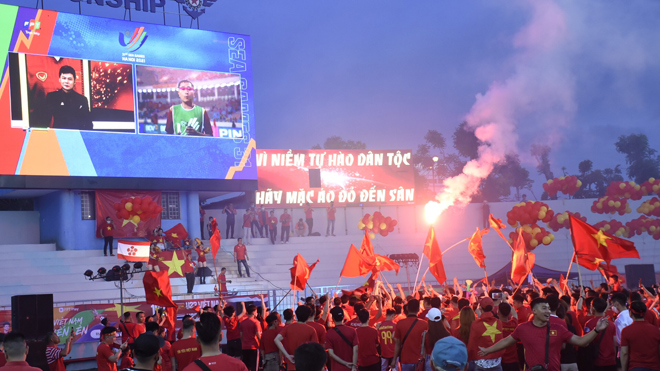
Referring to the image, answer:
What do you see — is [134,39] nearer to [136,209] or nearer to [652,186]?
[136,209]

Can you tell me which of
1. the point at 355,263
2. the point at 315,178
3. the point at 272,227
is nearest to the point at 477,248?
the point at 355,263

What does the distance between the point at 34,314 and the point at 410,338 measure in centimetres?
654

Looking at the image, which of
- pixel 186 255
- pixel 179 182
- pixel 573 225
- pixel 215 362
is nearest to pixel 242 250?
pixel 186 255

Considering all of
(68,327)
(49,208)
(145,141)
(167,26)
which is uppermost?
(167,26)

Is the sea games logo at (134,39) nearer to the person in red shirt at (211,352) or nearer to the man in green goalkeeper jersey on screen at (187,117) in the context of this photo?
the man in green goalkeeper jersey on screen at (187,117)

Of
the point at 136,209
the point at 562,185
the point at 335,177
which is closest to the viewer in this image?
the point at 136,209

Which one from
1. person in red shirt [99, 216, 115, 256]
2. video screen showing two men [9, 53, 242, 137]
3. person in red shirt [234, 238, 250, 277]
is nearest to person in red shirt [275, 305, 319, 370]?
person in red shirt [234, 238, 250, 277]

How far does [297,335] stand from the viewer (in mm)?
8906

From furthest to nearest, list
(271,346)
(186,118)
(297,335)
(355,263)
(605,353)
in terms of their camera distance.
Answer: (186,118) < (355,263) < (271,346) < (297,335) < (605,353)

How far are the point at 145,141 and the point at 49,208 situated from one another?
Answer: 17.5 feet

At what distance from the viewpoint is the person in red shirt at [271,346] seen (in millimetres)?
10125

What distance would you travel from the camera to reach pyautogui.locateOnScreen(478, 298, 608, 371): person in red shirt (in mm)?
7070

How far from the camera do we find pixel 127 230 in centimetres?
2841

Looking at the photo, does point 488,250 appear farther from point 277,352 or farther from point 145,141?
point 277,352
